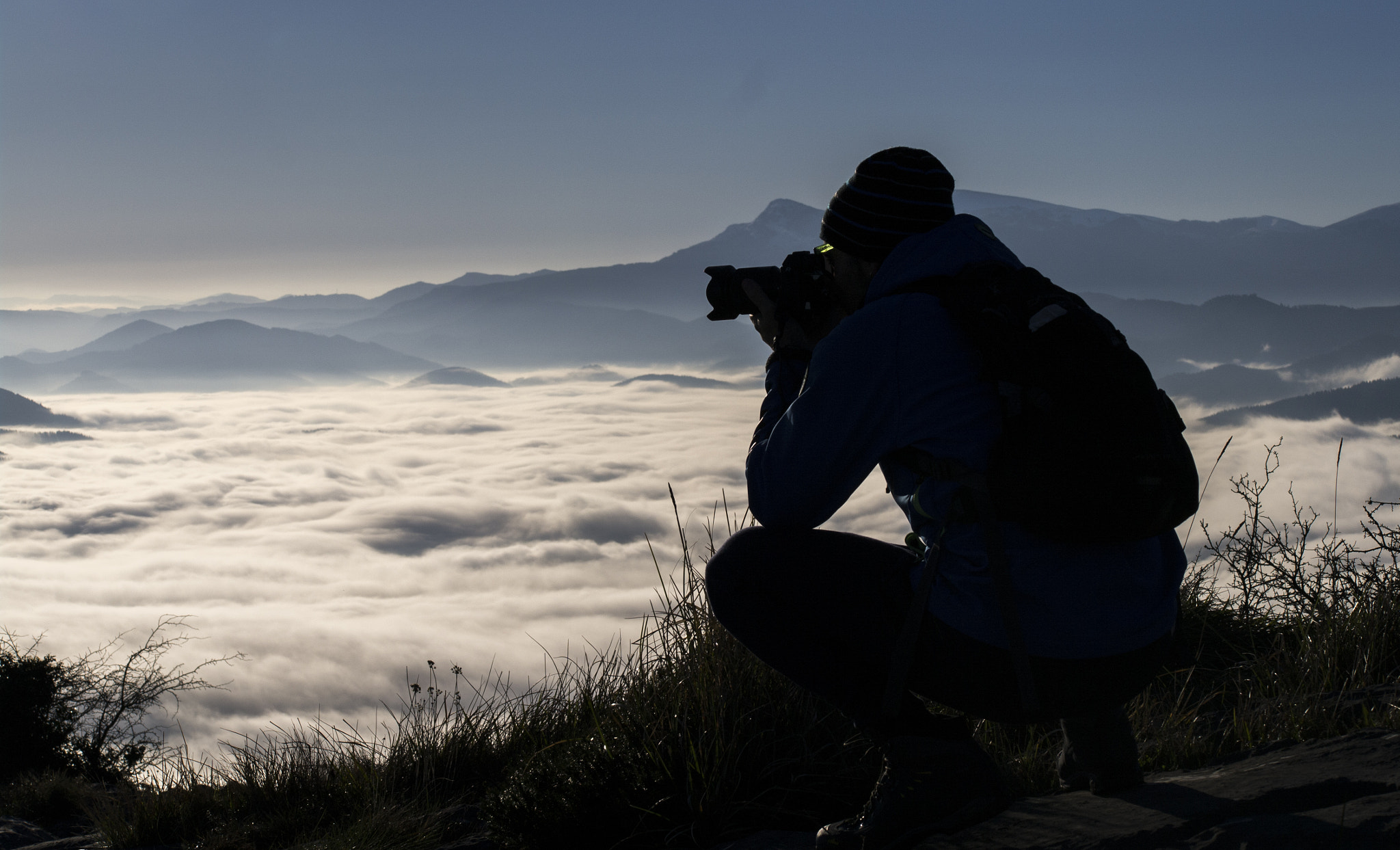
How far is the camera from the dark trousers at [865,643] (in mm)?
1512

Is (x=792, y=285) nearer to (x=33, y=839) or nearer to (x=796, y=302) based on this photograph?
(x=796, y=302)

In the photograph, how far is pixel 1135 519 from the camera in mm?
1398

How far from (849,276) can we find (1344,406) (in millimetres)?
170138

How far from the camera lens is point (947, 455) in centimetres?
147

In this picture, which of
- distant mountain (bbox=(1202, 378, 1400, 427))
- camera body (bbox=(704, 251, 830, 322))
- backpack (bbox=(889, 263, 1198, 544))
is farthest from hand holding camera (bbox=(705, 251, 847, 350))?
distant mountain (bbox=(1202, 378, 1400, 427))

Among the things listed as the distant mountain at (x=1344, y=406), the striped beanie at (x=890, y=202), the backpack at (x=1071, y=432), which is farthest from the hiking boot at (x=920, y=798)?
the distant mountain at (x=1344, y=406)

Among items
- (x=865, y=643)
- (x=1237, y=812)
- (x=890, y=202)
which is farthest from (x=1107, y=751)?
(x=890, y=202)

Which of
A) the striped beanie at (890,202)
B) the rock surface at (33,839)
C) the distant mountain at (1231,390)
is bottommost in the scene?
the rock surface at (33,839)

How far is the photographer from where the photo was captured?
1461 mm

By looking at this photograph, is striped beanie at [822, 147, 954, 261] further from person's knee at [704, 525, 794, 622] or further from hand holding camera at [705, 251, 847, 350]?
person's knee at [704, 525, 794, 622]

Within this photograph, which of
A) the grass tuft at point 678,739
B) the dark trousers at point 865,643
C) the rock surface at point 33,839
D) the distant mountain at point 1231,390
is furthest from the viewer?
the distant mountain at point 1231,390

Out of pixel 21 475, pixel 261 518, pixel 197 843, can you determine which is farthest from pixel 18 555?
pixel 197 843

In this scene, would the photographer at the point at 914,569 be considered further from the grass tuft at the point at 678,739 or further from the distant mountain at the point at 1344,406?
the distant mountain at the point at 1344,406

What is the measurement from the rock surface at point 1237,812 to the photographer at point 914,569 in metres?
0.08
